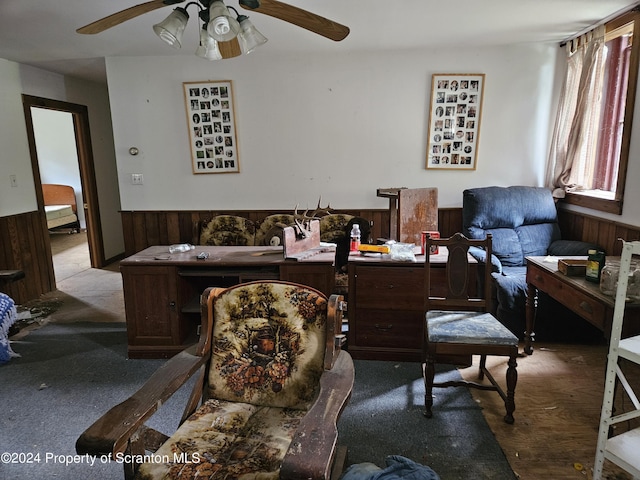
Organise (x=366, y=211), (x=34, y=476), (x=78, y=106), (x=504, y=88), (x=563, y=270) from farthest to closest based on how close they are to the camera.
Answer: (x=78, y=106), (x=366, y=211), (x=504, y=88), (x=563, y=270), (x=34, y=476)

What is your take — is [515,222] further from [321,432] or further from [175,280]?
[321,432]

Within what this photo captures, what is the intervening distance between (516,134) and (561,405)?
8.32 ft

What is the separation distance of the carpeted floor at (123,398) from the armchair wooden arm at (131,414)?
29.7 inches

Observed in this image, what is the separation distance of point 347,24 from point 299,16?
1350 mm

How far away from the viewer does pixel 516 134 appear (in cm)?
388

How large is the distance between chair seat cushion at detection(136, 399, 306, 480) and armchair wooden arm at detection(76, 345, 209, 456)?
14cm

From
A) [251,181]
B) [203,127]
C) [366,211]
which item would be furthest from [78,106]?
[366,211]

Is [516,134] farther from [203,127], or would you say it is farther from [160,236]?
[160,236]

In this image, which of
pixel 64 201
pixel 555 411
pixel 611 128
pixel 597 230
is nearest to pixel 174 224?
pixel 555 411

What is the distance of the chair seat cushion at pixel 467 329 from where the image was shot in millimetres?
→ 2088

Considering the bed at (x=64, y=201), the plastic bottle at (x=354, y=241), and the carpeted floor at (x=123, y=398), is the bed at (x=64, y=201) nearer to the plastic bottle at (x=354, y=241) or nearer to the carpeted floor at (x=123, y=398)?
the carpeted floor at (x=123, y=398)

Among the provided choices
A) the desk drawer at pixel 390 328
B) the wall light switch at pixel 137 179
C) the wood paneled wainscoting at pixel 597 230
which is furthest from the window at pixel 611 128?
the wall light switch at pixel 137 179

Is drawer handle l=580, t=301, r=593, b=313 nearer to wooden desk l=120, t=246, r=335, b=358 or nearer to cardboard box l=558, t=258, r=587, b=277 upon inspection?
cardboard box l=558, t=258, r=587, b=277

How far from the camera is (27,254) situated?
4.18 m
